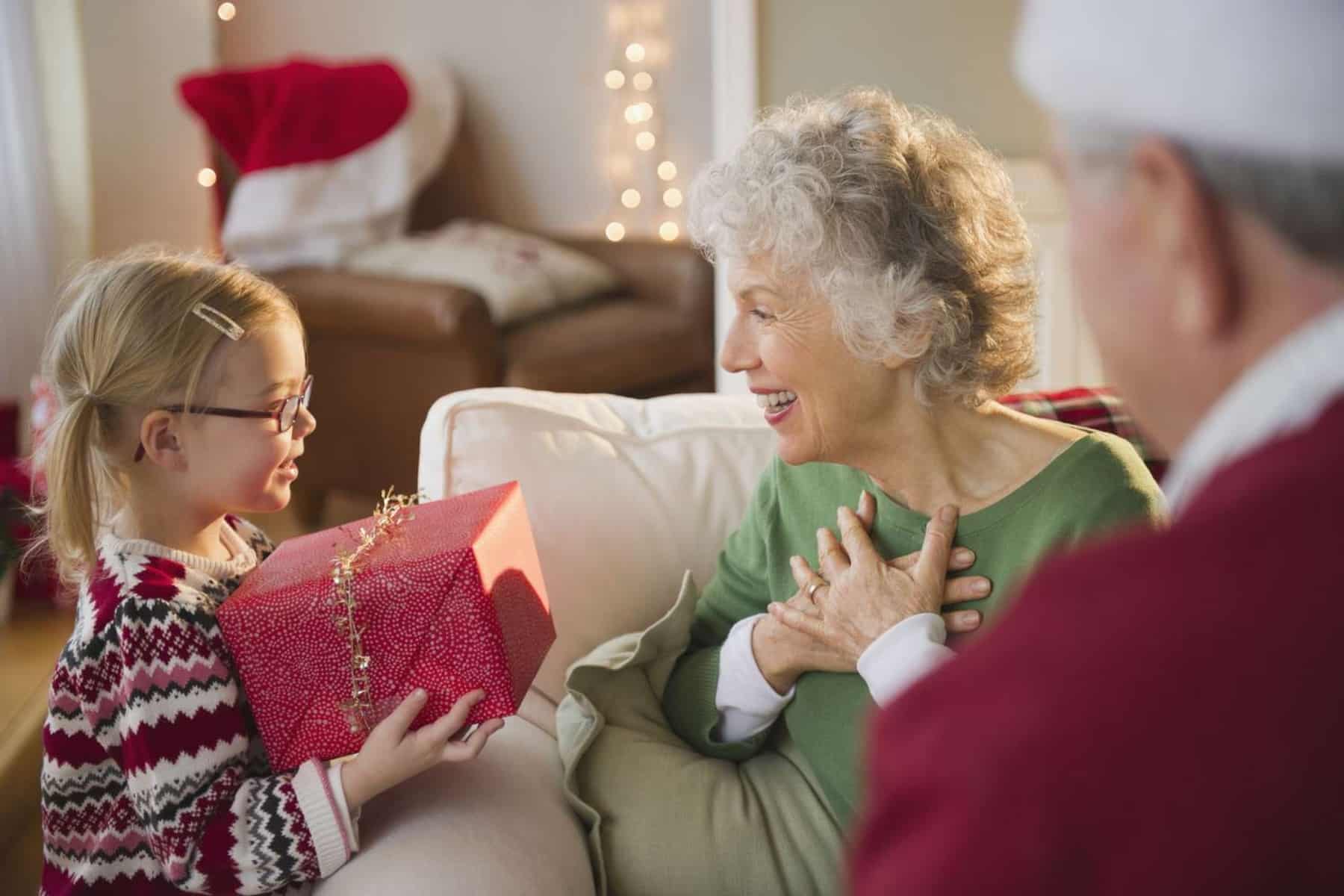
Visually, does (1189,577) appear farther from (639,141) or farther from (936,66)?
(639,141)

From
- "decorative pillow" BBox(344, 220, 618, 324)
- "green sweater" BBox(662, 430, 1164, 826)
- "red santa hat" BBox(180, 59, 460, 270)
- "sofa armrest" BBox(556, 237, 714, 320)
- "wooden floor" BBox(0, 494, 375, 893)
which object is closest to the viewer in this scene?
"green sweater" BBox(662, 430, 1164, 826)

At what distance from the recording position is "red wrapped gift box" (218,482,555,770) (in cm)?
123

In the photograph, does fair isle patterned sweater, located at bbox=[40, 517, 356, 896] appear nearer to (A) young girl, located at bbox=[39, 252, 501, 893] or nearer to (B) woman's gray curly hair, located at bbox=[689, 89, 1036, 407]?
(A) young girl, located at bbox=[39, 252, 501, 893]

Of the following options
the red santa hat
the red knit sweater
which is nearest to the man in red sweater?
the red knit sweater

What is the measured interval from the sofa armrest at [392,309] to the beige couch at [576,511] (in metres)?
1.75

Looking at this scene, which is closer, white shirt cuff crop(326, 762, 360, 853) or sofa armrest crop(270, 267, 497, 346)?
white shirt cuff crop(326, 762, 360, 853)

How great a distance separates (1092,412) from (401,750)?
3.25 feet

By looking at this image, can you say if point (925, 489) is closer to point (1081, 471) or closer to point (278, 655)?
point (1081, 471)

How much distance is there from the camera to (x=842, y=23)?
3486mm

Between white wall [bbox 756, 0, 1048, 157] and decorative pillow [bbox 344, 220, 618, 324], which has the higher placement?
white wall [bbox 756, 0, 1048, 157]

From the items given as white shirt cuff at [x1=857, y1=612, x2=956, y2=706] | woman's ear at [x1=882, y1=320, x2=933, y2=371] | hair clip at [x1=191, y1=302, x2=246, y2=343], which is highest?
hair clip at [x1=191, y1=302, x2=246, y2=343]

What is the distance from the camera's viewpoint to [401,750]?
1.26 m

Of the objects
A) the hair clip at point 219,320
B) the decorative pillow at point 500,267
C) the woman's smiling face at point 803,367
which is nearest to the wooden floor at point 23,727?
the decorative pillow at point 500,267

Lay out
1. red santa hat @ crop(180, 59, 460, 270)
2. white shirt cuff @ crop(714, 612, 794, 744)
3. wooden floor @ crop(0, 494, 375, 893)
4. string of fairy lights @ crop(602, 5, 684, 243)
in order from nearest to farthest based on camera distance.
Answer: white shirt cuff @ crop(714, 612, 794, 744) < wooden floor @ crop(0, 494, 375, 893) < red santa hat @ crop(180, 59, 460, 270) < string of fairy lights @ crop(602, 5, 684, 243)
